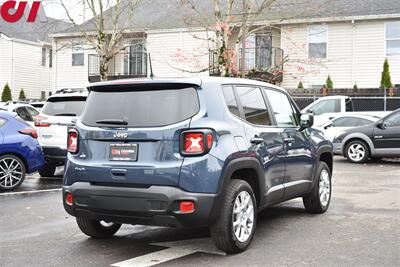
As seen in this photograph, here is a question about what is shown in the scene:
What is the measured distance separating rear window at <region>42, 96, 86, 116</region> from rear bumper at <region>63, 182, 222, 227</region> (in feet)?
20.4

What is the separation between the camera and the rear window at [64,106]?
11.8m

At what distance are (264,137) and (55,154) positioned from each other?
21.0ft

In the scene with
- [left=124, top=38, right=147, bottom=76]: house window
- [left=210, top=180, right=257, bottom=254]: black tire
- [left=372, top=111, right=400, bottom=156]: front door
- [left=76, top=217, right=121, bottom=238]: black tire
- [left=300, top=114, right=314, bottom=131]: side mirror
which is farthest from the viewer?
[left=124, top=38, right=147, bottom=76]: house window

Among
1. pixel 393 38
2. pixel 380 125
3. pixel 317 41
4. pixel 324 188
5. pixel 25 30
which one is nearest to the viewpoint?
pixel 324 188

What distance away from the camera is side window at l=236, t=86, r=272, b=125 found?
20.9ft

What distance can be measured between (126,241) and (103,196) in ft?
3.63

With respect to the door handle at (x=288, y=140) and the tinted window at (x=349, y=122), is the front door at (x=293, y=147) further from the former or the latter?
the tinted window at (x=349, y=122)

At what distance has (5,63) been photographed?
3741cm

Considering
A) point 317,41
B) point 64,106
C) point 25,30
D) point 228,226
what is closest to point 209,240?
point 228,226

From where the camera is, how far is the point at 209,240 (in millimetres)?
6562

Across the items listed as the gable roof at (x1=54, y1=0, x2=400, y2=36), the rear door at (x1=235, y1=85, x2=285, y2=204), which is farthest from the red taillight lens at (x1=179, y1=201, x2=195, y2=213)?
the gable roof at (x1=54, y1=0, x2=400, y2=36)

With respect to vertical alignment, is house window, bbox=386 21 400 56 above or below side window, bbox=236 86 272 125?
above

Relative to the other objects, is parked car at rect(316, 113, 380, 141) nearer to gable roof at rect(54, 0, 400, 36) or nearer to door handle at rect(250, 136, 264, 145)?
gable roof at rect(54, 0, 400, 36)

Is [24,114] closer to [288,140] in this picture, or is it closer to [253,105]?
[288,140]
